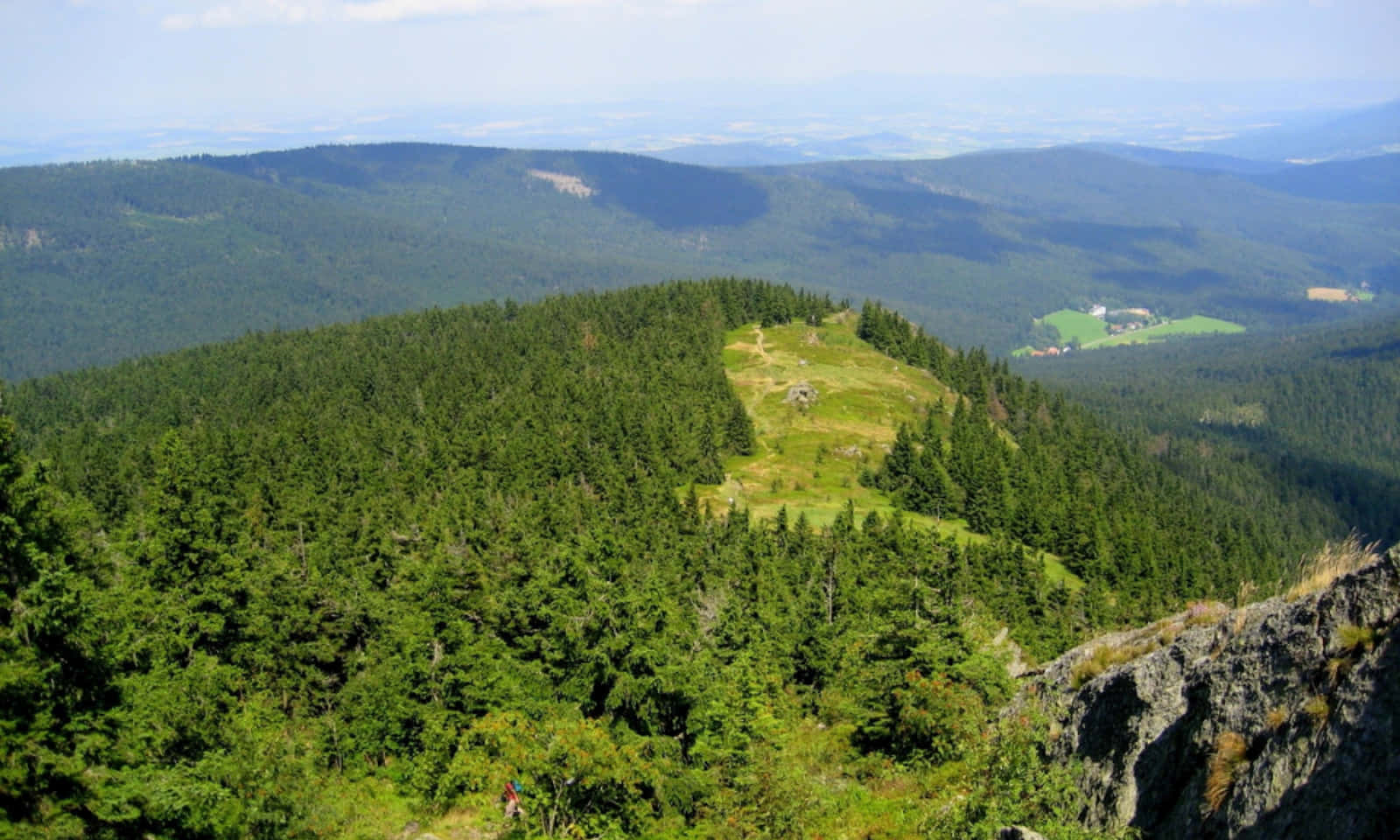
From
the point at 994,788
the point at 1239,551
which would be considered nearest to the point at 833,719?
the point at 994,788

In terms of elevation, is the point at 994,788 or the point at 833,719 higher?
the point at 994,788

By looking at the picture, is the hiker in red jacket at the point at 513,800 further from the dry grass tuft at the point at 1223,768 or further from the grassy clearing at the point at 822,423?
the grassy clearing at the point at 822,423

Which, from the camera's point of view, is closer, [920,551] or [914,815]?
[914,815]

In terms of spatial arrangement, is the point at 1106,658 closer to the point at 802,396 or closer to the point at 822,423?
the point at 822,423

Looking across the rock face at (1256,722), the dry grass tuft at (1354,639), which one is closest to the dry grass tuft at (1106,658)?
the rock face at (1256,722)

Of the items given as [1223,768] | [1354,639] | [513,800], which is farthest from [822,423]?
[1354,639]

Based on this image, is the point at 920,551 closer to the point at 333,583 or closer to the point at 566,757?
the point at 333,583

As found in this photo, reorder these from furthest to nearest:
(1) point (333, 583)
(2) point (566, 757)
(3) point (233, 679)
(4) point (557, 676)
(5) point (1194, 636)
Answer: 1. (1) point (333, 583)
2. (3) point (233, 679)
3. (4) point (557, 676)
4. (2) point (566, 757)
5. (5) point (1194, 636)
